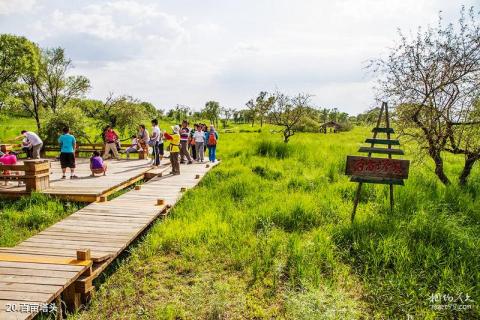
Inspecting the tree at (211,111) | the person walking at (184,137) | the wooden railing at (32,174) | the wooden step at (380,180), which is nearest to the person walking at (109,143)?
the person walking at (184,137)

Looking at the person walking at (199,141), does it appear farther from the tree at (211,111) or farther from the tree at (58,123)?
the tree at (211,111)

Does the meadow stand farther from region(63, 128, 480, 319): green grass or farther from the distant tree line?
the distant tree line

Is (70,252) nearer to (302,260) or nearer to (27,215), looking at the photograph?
(27,215)

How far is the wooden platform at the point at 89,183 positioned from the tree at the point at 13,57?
15424mm

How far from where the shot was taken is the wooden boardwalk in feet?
12.8

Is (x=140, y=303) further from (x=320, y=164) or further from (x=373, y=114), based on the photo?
(x=320, y=164)

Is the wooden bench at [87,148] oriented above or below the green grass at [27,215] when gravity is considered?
above

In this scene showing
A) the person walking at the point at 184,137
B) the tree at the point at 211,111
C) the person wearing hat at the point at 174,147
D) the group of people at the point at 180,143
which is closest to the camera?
the person wearing hat at the point at 174,147

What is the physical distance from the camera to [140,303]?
464 centimetres

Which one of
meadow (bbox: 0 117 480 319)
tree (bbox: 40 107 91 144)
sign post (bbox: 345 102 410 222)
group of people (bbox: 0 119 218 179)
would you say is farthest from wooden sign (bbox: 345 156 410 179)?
tree (bbox: 40 107 91 144)

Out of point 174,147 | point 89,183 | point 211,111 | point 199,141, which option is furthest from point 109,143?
point 211,111

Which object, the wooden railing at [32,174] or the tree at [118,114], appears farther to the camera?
the tree at [118,114]

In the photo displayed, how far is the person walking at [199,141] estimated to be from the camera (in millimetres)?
15389

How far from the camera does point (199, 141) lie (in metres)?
15.6
